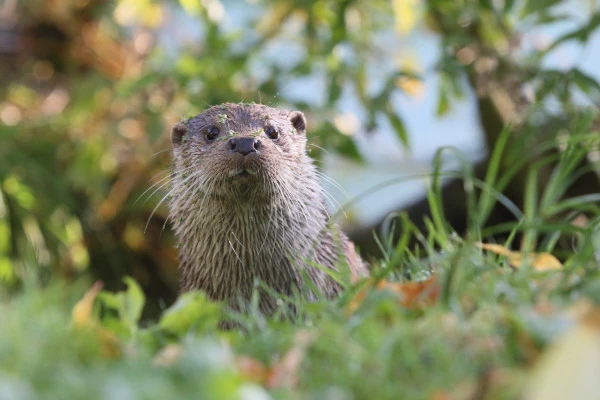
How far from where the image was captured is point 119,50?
6.03 meters

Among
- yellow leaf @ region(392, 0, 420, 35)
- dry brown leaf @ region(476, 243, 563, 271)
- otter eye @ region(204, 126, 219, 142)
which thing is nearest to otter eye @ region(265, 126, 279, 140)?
otter eye @ region(204, 126, 219, 142)

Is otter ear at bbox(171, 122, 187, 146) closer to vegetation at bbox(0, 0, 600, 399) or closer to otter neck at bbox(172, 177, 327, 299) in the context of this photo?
vegetation at bbox(0, 0, 600, 399)

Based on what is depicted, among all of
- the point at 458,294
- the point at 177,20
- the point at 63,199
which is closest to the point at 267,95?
the point at 63,199

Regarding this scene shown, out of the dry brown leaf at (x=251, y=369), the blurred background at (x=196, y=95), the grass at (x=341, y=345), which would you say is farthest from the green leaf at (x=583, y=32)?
the dry brown leaf at (x=251, y=369)

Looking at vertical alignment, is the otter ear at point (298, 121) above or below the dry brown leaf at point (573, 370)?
above

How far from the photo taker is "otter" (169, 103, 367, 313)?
2299mm

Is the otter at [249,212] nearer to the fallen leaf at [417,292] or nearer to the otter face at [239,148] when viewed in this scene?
the otter face at [239,148]

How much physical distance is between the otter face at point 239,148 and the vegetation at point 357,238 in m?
0.40

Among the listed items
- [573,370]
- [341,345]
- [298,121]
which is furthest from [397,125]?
[573,370]

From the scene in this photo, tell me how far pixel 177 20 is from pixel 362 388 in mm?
5810

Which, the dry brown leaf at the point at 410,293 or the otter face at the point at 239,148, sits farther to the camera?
the otter face at the point at 239,148

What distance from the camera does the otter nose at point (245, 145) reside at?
2260 mm

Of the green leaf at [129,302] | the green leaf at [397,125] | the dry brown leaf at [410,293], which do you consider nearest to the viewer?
the dry brown leaf at [410,293]

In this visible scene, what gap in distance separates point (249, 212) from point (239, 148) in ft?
0.76
